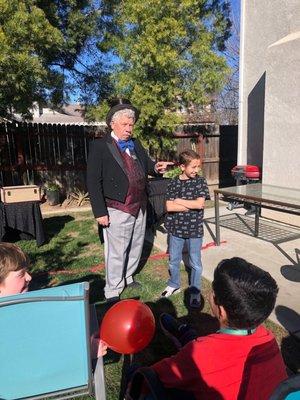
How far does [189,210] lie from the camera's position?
355 centimetres

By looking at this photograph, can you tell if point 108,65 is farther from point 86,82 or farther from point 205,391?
point 205,391

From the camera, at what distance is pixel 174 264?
3.79m

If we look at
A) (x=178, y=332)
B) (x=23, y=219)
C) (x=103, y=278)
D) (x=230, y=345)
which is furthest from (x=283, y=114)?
(x=230, y=345)

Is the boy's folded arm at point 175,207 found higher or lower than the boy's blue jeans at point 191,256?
higher

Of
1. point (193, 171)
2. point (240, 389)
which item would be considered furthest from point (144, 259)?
point (240, 389)

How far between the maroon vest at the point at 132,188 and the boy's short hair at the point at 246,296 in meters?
2.23

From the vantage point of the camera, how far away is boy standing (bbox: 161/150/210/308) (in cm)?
346

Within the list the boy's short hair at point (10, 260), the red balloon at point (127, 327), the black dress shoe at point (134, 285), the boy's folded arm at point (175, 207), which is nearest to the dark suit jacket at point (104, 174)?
the boy's folded arm at point (175, 207)

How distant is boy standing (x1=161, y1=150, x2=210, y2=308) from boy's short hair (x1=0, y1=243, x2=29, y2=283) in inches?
70.3

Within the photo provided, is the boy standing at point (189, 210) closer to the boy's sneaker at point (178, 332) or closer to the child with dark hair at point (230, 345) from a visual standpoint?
the boy's sneaker at point (178, 332)

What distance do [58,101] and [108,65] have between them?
1.85m

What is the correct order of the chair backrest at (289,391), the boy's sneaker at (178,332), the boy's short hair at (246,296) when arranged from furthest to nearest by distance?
1. the boy's sneaker at (178,332)
2. the boy's short hair at (246,296)
3. the chair backrest at (289,391)

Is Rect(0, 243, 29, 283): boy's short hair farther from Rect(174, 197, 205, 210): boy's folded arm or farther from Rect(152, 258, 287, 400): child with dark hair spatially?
Rect(174, 197, 205, 210): boy's folded arm

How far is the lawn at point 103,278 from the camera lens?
2.88m
